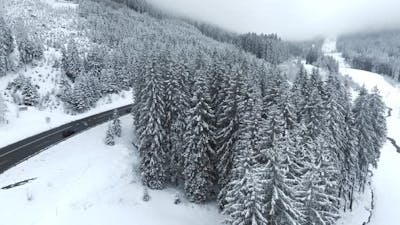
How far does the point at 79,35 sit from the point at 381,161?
4026 inches

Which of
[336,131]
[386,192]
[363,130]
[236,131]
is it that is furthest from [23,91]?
[386,192]

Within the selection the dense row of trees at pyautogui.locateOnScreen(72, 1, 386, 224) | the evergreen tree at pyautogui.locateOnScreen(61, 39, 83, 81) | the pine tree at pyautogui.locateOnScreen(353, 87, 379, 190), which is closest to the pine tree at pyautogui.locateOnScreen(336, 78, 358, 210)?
the dense row of trees at pyautogui.locateOnScreen(72, 1, 386, 224)

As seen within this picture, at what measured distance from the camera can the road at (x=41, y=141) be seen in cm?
3947

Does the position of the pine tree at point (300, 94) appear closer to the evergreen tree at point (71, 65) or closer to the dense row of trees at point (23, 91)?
the dense row of trees at point (23, 91)

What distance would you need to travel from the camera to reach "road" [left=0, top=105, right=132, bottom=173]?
3947 cm

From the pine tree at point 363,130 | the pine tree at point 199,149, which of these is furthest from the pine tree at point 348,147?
the pine tree at point 199,149

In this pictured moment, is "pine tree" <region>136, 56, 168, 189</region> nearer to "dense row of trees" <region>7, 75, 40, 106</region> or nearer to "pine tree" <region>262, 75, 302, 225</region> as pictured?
"pine tree" <region>262, 75, 302, 225</region>

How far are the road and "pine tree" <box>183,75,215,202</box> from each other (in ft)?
66.3

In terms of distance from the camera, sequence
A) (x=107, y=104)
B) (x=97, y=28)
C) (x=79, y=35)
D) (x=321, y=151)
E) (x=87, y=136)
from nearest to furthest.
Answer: (x=321, y=151) < (x=87, y=136) < (x=107, y=104) < (x=79, y=35) < (x=97, y=28)

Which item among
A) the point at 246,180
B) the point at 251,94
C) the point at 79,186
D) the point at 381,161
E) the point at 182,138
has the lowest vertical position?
the point at 381,161

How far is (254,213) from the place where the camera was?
2088 cm

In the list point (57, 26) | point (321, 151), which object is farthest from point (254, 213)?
point (57, 26)

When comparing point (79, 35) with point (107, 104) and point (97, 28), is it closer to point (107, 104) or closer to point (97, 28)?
point (97, 28)

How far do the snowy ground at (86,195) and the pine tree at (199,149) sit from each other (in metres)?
2.08
